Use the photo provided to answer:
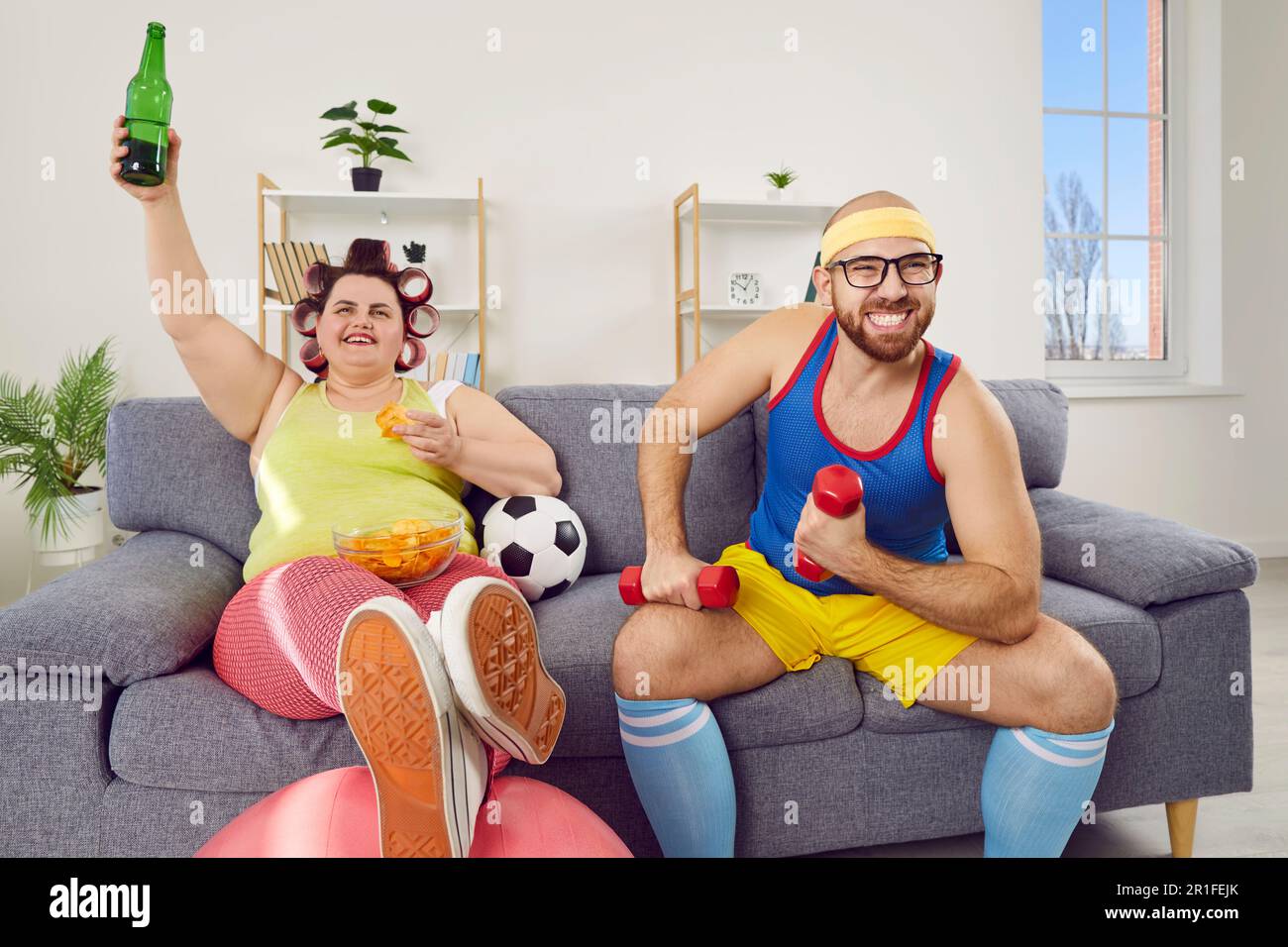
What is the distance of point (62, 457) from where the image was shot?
3014 mm

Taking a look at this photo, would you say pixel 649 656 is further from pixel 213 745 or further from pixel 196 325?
pixel 196 325

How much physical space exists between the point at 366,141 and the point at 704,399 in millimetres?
2217

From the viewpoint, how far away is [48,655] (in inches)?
51.0

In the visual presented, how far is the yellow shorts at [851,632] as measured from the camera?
1410 mm

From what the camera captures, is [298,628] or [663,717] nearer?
[298,628]

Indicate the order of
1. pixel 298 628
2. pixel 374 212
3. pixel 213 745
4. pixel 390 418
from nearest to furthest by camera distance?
pixel 298 628 < pixel 213 745 < pixel 390 418 < pixel 374 212

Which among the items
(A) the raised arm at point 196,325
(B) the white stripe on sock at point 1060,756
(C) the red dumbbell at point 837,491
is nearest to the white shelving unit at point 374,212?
(A) the raised arm at point 196,325

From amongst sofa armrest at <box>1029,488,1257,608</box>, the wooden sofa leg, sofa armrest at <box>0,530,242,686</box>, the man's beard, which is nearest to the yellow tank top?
sofa armrest at <box>0,530,242,686</box>

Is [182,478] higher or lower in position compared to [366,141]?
lower

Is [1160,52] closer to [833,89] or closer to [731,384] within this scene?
[833,89]

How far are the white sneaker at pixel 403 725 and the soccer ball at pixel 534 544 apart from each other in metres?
0.71

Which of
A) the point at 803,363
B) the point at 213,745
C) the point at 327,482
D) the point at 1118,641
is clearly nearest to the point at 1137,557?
the point at 1118,641

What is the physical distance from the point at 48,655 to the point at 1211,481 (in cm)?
440

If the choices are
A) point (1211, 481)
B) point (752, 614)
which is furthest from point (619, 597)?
point (1211, 481)
